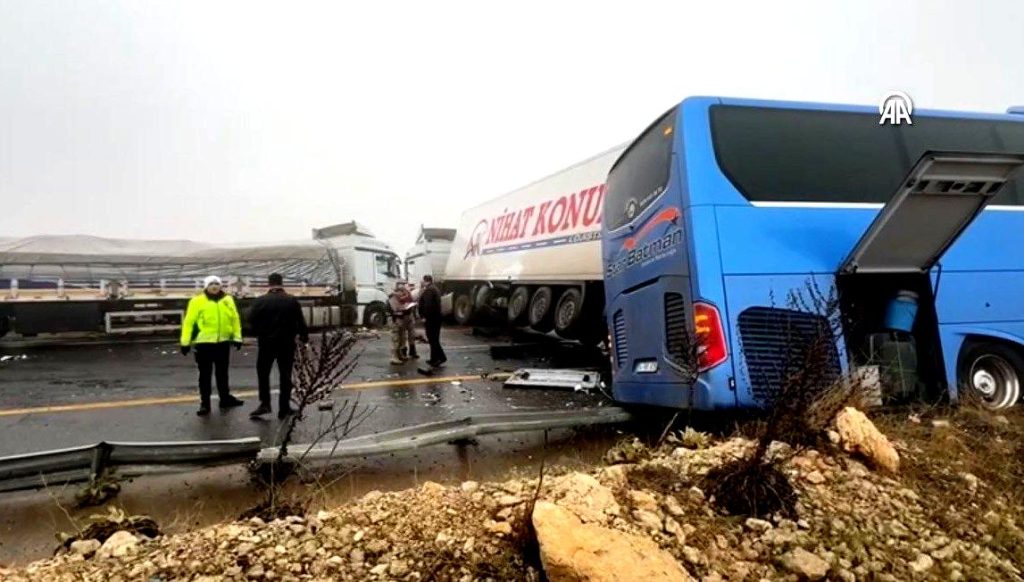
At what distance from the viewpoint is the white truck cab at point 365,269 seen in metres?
18.0

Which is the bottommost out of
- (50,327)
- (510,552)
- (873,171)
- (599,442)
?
(599,442)

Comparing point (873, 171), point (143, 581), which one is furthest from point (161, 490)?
point (873, 171)

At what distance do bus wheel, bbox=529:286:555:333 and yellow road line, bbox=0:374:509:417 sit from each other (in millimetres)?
2838

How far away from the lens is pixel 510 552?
234 centimetres

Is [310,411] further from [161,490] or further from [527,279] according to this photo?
[527,279]

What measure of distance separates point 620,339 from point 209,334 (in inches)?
180

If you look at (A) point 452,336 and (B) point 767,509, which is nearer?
(B) point 767,509

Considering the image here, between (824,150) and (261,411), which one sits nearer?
(824,150)

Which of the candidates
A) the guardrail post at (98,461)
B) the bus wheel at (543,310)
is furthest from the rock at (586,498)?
the bus wheel at (543,310)

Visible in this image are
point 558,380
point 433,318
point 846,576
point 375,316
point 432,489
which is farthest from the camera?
point 375,316

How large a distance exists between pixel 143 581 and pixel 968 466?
434cm

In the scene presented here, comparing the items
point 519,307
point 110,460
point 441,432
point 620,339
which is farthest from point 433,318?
point 110,460

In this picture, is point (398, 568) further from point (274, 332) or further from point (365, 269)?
point (365, 269)

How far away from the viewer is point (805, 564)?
7.80 feet
